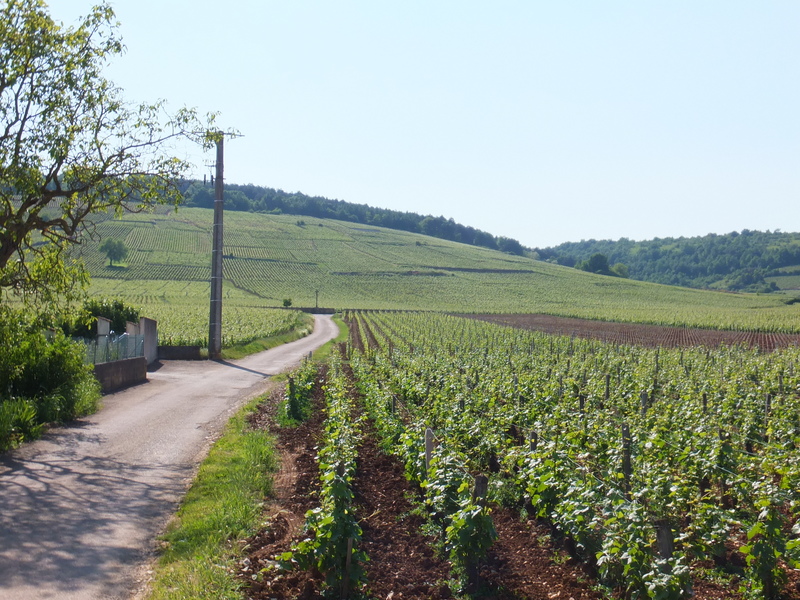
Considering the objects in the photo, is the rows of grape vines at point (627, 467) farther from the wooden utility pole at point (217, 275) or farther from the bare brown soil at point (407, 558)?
the wooden utility pole at point (217, 275)

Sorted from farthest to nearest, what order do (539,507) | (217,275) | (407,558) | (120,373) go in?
(217,275) < (120,373) < (539,507) < (407,558)

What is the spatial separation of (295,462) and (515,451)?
4.22 meters

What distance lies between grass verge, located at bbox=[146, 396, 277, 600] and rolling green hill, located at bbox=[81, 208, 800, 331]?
183 feet

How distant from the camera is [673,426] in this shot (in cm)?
1212

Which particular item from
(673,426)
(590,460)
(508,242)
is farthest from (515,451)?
(508,242)

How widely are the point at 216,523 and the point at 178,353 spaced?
78.2 ft

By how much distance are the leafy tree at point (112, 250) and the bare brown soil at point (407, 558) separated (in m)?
100

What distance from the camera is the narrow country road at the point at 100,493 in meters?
6.79

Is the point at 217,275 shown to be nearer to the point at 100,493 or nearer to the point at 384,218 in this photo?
the point at 100,493

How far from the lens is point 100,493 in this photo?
973 centimetres

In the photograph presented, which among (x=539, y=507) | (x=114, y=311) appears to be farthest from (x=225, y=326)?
(x=539, y=507)

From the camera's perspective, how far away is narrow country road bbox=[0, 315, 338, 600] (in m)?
6.79

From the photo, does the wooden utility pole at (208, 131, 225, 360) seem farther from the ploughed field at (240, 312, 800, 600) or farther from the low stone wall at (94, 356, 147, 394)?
the ploughed field at (240, 312, 800, 600)

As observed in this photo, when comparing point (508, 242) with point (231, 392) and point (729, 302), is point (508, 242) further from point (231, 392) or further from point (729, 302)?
point (231, 392)
